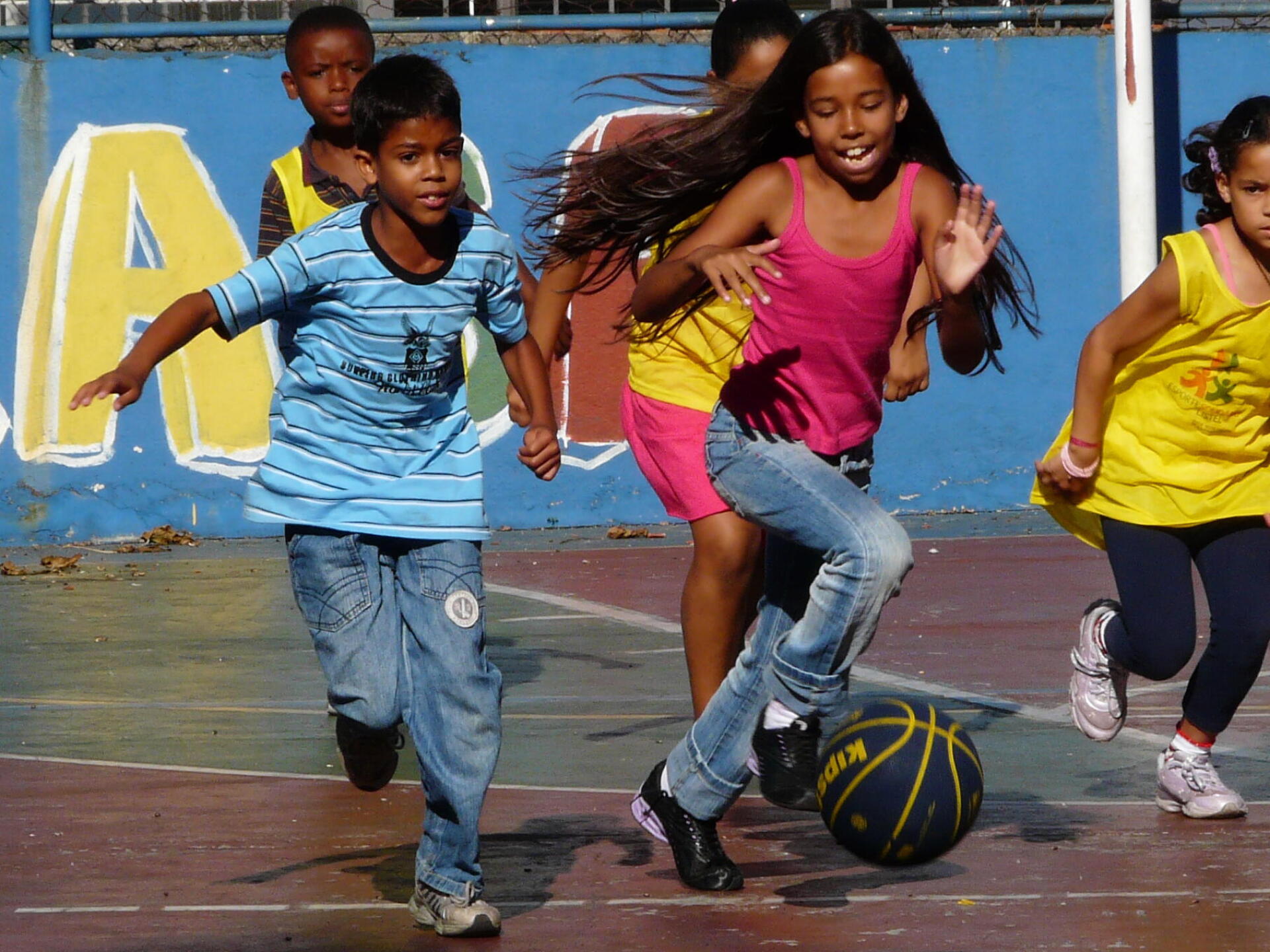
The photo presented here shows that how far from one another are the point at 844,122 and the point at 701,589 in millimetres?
1467

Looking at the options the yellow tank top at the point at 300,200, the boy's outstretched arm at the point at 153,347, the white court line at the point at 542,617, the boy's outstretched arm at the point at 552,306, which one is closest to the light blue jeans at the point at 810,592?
the boy's outstretched arm at the point at 552,306

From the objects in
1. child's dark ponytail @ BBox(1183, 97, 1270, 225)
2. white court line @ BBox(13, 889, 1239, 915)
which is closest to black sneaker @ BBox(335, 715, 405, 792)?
white court line @ BBox(13, 889, 1239, 915)

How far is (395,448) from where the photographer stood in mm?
4406

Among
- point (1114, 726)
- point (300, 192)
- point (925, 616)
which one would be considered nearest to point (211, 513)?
point (925, 616)

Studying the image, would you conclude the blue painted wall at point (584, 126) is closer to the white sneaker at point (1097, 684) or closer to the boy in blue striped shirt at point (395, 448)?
the white sneaker at point (1097, 684)

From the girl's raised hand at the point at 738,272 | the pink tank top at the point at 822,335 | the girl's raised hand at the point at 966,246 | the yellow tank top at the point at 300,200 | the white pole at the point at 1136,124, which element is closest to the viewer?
the girl's raised hand at the point at 738,272

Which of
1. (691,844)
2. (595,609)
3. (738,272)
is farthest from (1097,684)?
(595,609)

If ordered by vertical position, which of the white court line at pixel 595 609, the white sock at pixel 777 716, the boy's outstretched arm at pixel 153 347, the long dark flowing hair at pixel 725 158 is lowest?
the white court line at pixel 595 609

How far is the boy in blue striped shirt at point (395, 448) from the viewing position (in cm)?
424

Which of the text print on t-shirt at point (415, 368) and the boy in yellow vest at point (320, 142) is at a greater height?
the boy in yellow vest at point (320, 142)

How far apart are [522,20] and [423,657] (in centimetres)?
863

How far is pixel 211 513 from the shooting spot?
1203 centimetres

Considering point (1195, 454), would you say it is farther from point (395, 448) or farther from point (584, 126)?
point (584, 126)

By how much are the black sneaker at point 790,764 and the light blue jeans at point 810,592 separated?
11 centimetres
